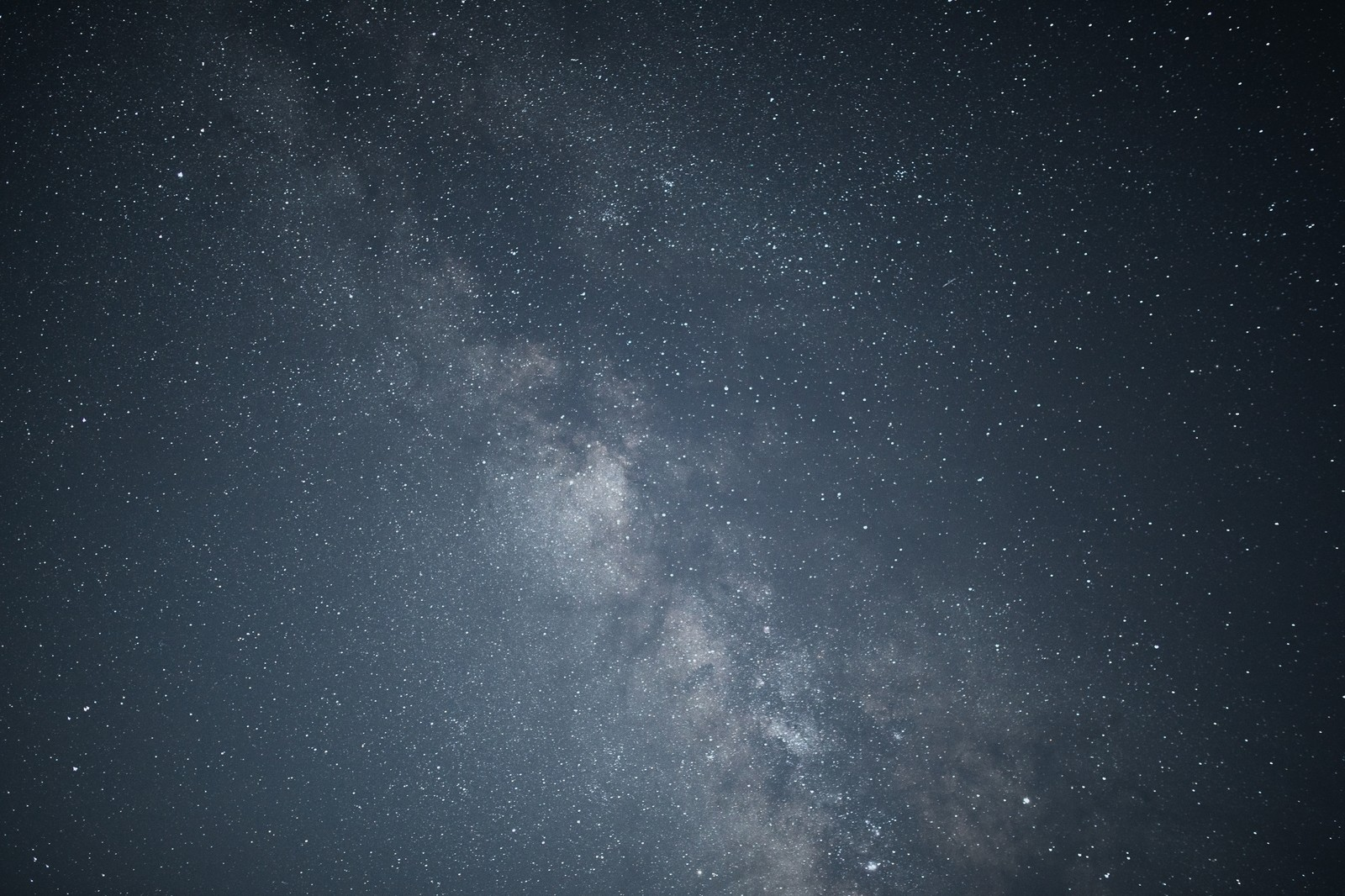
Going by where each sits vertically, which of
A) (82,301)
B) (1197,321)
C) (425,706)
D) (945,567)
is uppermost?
(1197,321)

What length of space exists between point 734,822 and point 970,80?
229 cm

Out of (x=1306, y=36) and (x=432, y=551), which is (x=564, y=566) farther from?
(x=1306, y=36)

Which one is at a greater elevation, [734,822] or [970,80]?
[970,80]

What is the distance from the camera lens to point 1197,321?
150 centimetres

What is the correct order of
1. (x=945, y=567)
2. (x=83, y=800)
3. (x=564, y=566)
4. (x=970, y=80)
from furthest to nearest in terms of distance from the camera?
(x=83, y=800) → (x=564, y=566) → (x=945, y=567) → (x=970, y=80)

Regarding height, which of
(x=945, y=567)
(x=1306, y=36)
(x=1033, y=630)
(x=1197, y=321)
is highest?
(x=1306, y=36)

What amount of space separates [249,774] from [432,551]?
1.04 m

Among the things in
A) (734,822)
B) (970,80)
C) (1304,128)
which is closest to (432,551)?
(734,822)

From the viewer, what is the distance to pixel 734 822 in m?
1.83

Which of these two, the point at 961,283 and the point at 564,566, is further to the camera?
the point at 564,566

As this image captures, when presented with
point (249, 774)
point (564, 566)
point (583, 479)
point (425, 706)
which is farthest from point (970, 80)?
point (249, 774)

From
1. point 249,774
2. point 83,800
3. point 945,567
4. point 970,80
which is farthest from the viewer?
point 83,800

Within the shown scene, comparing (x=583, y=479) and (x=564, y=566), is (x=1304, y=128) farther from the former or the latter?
(x=564, y=566)

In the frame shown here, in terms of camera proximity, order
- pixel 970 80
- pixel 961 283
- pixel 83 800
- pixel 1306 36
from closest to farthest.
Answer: pixel 1306 36 → pixel 970 80 → pixel 961 283 → pixel 83 800
